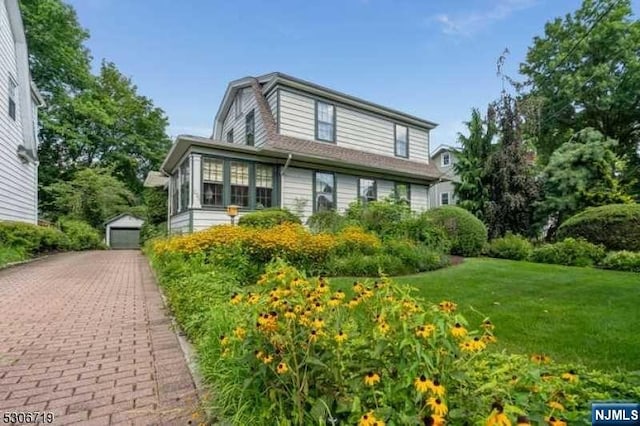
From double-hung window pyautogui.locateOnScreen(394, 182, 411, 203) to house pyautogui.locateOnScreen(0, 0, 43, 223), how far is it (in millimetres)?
13892

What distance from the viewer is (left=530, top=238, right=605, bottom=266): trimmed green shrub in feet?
31.2

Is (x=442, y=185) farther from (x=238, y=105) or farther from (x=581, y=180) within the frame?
(x=238, y=105)

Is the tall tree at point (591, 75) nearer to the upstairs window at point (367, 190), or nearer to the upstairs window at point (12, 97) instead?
the upstairs window at point (367, 190)

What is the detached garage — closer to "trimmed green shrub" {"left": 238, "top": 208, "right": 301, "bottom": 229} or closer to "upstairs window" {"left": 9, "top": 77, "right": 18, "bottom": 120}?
"upstairs window" {"left": 9, "top": 77, "right": 18, "bottom": 120}

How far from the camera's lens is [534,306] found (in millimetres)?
4844

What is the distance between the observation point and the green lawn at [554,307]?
10.9 feet

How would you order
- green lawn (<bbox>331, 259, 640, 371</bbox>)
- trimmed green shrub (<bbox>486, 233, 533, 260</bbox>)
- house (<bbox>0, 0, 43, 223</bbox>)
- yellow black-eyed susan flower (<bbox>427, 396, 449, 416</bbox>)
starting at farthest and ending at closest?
house (<bbox>0, 0, 43, 223</bbox>) < trimmed green shrub (<bbox>486, 233, 533, 260</bbox>) < green lawn (<bbox>331, 259, 640, 371</bbox>) < yellow black-eyed susan flower (<bbox>427, 396, 449, 416</bbox>)

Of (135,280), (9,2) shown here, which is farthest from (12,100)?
(135,280)

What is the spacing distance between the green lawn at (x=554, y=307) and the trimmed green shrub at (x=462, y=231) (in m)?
3.41

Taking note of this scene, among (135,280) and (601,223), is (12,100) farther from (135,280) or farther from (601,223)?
(601,223)

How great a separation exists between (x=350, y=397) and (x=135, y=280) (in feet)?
23.8

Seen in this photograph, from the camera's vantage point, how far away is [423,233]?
10289 mm

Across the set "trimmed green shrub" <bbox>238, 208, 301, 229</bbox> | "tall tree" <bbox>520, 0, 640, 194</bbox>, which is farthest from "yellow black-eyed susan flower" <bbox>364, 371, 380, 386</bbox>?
"tall tree" <bbox>520, 0, 640, 194</bbox>

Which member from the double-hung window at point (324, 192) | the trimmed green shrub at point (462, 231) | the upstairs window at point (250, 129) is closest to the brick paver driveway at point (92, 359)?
the double-hung window at point (324, 192)
